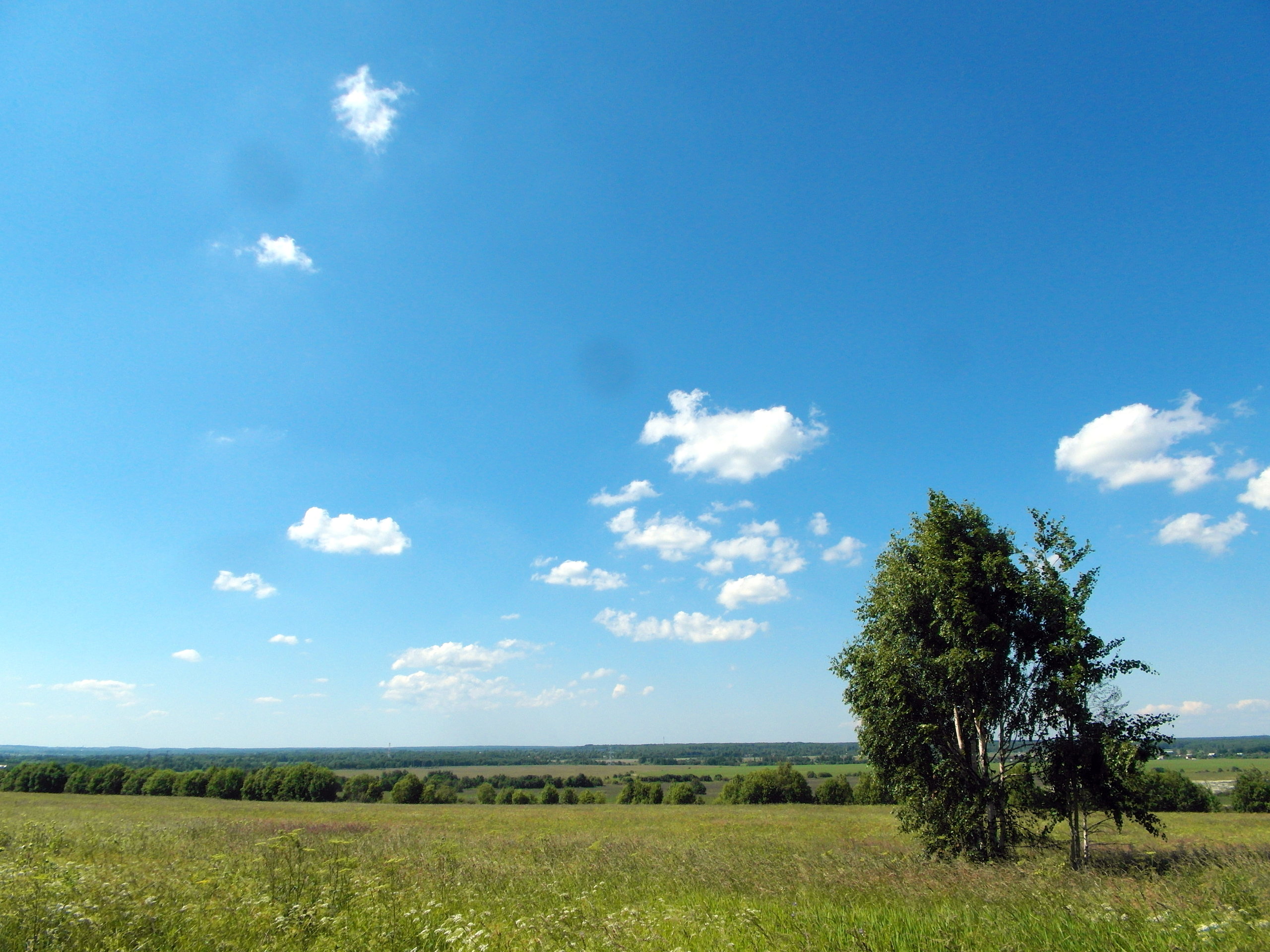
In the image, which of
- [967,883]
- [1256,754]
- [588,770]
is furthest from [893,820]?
[1256,754]

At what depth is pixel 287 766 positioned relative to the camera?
8475cm

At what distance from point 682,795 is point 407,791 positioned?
121 ft

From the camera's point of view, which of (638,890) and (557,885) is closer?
(638,890)

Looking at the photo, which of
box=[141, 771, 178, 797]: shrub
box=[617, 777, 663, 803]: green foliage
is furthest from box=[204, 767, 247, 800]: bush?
box=[617, 777, 663, 803]: green foliage

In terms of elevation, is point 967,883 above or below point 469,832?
above

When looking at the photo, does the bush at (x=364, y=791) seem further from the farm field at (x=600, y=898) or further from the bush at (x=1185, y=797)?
the bush at (x=1185, y=797)

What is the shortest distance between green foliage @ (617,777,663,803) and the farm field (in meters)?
75.6

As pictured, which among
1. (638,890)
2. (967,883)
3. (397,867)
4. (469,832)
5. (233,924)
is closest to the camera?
(233,924)

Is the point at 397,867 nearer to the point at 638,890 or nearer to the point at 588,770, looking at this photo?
the point at 638,890

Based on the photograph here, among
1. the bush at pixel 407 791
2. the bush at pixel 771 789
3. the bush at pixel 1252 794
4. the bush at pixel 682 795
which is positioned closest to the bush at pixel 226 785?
the bush at pixel 407 791

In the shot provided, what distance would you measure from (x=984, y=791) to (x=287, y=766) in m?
95.4

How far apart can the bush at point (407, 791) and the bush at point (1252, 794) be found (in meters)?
90.4

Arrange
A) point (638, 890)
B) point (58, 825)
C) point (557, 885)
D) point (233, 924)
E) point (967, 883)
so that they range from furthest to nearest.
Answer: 1. point (58, 825)
2. point (557, 885)
3. point (638, 890)
4. point (967, 883)
5. point (233, 924)

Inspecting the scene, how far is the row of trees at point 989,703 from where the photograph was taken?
53.2ft
